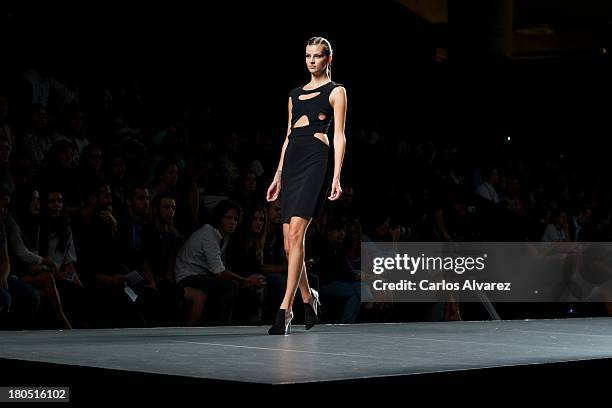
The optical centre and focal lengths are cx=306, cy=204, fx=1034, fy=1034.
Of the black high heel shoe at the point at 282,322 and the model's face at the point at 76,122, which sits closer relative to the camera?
the black high heel shoe at the point at 282,322

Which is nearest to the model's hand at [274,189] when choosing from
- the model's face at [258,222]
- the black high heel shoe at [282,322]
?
the black high heel shoe at [282,322]

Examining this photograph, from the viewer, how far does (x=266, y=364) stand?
295cm

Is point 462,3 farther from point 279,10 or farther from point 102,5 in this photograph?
point 102,5

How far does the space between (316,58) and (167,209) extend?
2.16 metres

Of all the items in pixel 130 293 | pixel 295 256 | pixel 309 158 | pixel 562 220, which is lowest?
pixel 562 220

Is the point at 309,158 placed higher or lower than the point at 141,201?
higher

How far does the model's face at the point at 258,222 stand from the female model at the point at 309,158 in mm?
2194

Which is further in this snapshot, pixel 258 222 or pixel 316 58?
pixel 258 222

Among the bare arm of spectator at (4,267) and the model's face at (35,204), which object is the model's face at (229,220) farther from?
the bare arm of spectator at (4,267)

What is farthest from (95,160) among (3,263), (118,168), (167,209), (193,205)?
(3,263)

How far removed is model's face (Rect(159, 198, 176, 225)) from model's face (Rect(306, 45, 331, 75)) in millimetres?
2098

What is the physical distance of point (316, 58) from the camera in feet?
13.6

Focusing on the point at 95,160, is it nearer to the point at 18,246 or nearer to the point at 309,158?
the point at 18,246

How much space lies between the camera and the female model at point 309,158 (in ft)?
13.6
